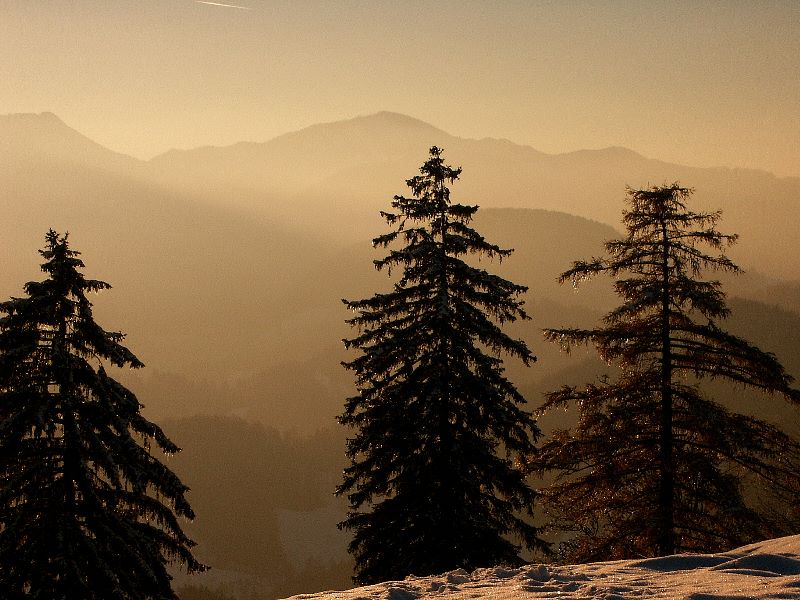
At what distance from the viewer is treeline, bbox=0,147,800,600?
41.1 ft

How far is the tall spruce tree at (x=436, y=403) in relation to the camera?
16594 millimetres

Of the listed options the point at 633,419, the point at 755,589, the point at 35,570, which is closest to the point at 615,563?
the point at 755,589

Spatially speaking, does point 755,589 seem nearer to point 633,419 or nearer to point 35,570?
point 633,419

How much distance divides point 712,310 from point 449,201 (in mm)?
6227

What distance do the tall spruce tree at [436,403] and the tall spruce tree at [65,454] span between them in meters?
5.53

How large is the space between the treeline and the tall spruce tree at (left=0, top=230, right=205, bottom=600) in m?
0.03

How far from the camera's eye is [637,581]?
27.3ft

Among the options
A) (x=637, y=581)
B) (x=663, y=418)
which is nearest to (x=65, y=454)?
(x=637, y=581)

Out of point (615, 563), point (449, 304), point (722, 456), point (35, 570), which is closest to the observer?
point (615, 563)

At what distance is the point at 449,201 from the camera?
16.9 m

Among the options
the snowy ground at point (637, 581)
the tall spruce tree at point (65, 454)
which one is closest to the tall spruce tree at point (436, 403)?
the tall spruce tree at point (65, 454)

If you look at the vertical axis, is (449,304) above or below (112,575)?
above

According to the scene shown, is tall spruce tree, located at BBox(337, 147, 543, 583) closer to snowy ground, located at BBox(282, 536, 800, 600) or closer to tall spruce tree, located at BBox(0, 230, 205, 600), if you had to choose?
tall spruce tree, located at BBox(0, 230, 205, 600)

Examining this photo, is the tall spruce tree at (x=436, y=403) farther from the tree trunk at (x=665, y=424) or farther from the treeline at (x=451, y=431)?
the tree trunk at (x=665, y=424)
